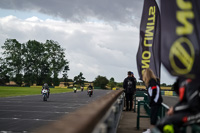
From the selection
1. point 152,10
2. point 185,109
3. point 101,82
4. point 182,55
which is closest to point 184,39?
point 182,55

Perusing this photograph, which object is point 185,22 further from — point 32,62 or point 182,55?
point 32,62

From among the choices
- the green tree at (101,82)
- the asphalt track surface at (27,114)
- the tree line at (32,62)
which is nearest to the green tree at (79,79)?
the green tree at (101,82)

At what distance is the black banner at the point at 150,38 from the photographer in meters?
8.80

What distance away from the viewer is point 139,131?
328 inches

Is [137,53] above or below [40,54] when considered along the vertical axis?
below

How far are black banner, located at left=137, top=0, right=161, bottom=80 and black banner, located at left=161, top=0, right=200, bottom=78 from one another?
5.90m

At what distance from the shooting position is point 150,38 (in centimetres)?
912

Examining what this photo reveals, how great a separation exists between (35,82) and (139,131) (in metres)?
99.9

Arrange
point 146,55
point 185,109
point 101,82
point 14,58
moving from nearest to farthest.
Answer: point 185,109 → point 146,55 → point 14,58 → point 101,82

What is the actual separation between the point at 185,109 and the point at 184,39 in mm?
721

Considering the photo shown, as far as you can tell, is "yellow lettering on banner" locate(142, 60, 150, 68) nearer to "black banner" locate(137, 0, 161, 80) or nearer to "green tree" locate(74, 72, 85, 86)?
"black banner" locate(137, 0, 161, 80)

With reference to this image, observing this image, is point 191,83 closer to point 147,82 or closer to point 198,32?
point 198,32

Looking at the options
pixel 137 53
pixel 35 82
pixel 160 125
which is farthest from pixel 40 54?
pixel 160 125

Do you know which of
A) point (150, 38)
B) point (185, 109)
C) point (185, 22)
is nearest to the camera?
point (185, 22)
